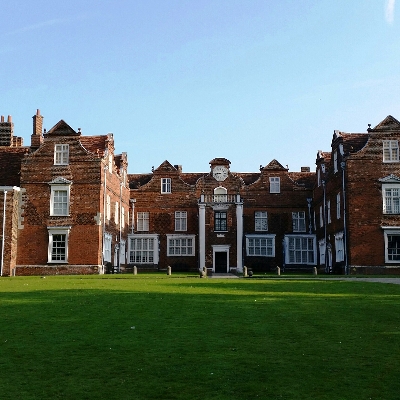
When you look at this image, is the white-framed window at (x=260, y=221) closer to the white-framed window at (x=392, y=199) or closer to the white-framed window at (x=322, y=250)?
the white-framed window at (x=322, y=250)

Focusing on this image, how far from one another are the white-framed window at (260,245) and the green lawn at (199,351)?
35.5 meters

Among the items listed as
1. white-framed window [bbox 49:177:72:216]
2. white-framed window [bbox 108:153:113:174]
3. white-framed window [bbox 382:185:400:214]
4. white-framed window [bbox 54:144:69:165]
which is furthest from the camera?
white-framed window [bbox 108:153:113:174]

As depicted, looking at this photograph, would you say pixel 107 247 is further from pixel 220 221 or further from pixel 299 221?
pixel 299 221

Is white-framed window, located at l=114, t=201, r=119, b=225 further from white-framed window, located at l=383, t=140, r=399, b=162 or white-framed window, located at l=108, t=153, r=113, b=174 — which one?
white-framed window, located at l=383, t=140, r=399, b=162

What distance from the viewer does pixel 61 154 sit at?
40125 millimetres

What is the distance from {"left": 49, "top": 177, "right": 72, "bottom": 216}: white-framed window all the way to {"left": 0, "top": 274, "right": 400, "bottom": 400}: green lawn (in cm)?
2619

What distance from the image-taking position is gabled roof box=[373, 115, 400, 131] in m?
38.8

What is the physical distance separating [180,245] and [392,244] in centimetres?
1927

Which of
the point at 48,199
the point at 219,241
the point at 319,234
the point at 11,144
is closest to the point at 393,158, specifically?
the point at 319,234

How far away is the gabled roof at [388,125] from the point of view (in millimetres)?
38812

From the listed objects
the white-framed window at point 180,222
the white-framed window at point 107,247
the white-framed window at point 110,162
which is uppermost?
the white-framed window at point 110,162

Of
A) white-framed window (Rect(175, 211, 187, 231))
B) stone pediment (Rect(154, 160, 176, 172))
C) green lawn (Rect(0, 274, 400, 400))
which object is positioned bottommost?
green lawn (Rect(0, 274, 400, 400))

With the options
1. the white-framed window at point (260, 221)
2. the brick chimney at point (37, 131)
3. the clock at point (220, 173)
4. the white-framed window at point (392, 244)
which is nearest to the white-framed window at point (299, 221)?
the white-framed window at point (260, 221)

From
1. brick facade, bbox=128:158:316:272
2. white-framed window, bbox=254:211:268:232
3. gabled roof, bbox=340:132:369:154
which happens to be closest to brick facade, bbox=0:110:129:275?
brick facade, bbox=128:158:316:272
